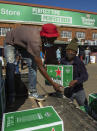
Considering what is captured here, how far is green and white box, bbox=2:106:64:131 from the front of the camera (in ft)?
4.57

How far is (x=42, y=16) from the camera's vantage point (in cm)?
2077

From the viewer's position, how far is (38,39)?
2346mm

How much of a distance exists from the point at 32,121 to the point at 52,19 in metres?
21.0

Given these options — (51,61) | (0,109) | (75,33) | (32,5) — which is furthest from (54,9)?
(0,109)

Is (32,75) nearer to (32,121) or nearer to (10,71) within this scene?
(10,71)

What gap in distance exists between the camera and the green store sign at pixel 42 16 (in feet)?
64.1

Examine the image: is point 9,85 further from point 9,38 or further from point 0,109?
point 9,38

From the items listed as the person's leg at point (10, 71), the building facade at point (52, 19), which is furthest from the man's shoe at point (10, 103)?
the building facade at point (52, 19)

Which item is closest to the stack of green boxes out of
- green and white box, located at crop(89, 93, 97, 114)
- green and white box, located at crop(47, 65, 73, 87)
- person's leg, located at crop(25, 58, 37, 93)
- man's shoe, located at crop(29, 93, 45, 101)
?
green and white box, located at crop(89, 93, 97, 114)

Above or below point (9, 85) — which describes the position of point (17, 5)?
above

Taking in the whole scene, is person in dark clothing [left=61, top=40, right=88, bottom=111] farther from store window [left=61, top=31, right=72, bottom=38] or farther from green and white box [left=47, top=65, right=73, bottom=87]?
store window [left=61, top=31, right=72, bottom=38]

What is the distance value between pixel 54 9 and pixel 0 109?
69.9 ft

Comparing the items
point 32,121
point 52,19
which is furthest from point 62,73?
point 52,19

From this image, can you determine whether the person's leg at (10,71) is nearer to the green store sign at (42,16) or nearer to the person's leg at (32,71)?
the person's leg at (32,71)
